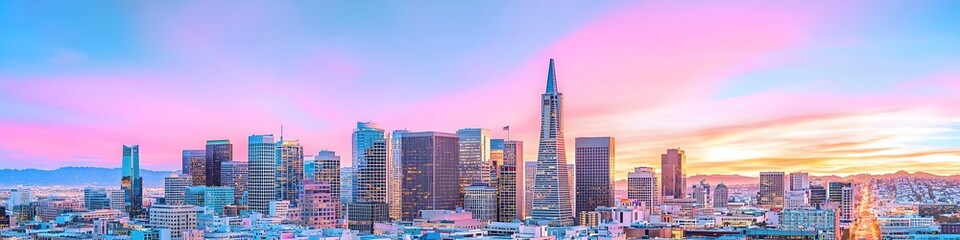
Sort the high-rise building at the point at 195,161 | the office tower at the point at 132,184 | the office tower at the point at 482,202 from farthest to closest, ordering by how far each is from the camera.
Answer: the high-rise building at the point at 195,161 → the office tower at the point at 132,184 → the office tower at the point at 482,202

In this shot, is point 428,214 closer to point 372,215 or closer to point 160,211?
point 372,215

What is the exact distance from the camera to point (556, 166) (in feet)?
156

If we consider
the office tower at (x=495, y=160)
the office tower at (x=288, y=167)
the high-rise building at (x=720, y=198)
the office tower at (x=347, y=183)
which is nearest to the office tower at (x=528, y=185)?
the office tower at (x=495, y=160)

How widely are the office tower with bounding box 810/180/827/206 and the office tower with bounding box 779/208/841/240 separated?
1238cm

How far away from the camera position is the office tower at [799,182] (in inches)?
2271

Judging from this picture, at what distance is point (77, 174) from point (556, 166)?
19073 mm

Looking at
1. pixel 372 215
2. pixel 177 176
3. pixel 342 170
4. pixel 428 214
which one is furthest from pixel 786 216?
pixel 177 176

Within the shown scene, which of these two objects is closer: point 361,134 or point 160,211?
point 160,211

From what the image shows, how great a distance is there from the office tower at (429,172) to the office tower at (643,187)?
404 inches

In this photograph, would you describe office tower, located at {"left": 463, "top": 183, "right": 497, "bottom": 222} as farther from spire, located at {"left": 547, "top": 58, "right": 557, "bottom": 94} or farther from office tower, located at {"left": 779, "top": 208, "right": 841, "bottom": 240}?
office tower, located at {"left": 779, "top": 208, "right": 841, "bottom": 240}

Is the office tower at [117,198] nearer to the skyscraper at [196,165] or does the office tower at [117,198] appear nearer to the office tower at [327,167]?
the skyscraper at [196,165]

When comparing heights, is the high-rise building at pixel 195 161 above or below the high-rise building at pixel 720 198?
above

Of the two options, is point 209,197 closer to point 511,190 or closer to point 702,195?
point 511,190

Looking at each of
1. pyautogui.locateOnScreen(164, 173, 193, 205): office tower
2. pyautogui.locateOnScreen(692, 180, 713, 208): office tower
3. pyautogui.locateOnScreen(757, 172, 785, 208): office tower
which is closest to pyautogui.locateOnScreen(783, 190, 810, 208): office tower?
pyautogui.locateOnScreen(757, 172, 785, 208): office tower
